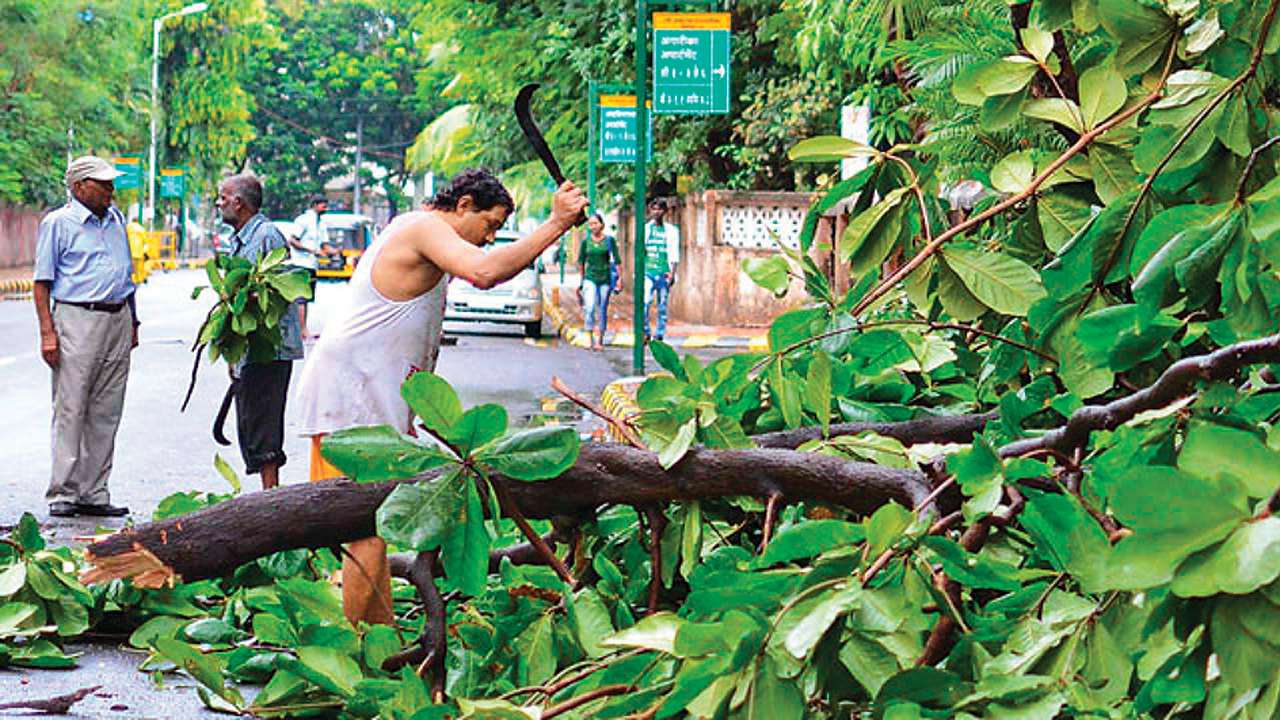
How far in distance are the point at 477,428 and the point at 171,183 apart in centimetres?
5890

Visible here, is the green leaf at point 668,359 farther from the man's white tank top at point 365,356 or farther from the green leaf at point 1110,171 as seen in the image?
the man's white tank top at point 365,356

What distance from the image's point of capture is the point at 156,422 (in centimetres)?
1460

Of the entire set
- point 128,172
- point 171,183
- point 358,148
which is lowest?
point 171,183

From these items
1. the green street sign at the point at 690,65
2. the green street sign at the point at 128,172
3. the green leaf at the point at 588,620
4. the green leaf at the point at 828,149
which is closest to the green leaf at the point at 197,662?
the green leaf at the point at 588,620

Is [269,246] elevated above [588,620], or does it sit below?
above

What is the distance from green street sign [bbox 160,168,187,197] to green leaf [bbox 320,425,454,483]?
58.5 m

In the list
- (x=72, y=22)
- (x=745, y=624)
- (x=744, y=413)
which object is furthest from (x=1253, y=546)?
(x=72, y=22)

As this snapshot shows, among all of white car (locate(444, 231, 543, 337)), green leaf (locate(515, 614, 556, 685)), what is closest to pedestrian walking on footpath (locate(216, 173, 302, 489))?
green leaf (locate(515, 614, 556, 685))

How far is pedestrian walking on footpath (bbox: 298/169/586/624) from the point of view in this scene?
19.7 feet

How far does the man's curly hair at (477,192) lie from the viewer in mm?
6320

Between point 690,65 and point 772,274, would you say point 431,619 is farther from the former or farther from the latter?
point 690,65

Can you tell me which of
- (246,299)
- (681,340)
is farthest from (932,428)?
(681,340)

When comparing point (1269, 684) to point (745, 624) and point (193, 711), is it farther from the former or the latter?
point (193, 711)

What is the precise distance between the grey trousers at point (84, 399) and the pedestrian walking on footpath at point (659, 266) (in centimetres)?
1306
